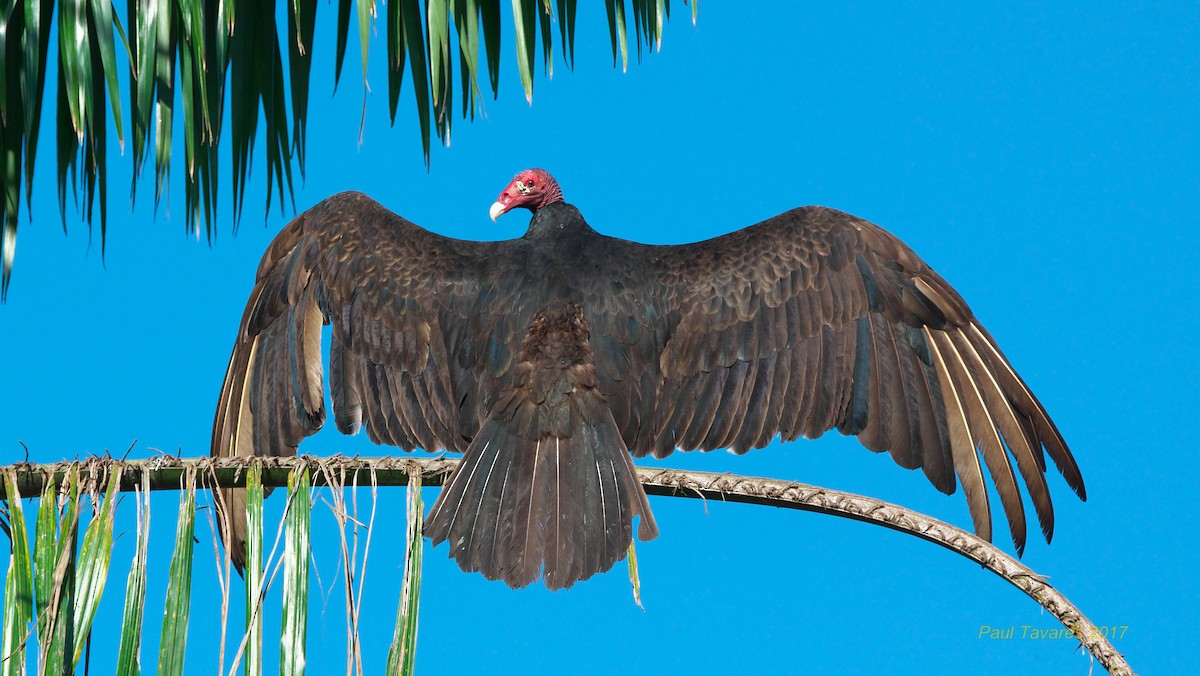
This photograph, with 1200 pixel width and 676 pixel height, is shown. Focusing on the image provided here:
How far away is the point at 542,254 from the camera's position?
5172 mm

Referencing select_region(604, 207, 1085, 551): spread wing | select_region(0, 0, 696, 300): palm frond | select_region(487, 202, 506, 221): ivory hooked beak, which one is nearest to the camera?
select_region(0, 0, 696, 300): palm frond

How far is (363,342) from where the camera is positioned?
5.15 metres

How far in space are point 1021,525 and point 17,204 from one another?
3244mm

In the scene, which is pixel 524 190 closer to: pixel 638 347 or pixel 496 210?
pixel 496 210

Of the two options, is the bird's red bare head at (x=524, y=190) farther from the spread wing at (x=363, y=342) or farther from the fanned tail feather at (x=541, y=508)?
the fanned tail feather at (x=541, y=508)

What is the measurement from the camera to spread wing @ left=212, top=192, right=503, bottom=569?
5.00 meters

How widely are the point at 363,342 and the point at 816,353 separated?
170 centimetres

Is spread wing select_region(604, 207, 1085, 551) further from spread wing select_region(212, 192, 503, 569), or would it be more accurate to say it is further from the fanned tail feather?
spread wing select_region(212, 192, 503, 569)

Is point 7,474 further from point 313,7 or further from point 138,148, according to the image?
point 313,7

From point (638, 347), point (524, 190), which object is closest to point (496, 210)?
point (524, 190)

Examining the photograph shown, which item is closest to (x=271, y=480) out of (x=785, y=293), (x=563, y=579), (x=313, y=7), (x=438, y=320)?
(x=563, y=579)

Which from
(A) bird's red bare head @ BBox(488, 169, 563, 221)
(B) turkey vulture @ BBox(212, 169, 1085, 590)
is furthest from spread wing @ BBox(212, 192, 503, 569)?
(A) bird's red bare head @ BBox(488, 169, 563, 221)

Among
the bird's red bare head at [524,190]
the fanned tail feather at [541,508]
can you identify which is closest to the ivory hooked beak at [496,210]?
the bird's red bare head at [524,190]

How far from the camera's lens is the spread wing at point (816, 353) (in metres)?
4.92
